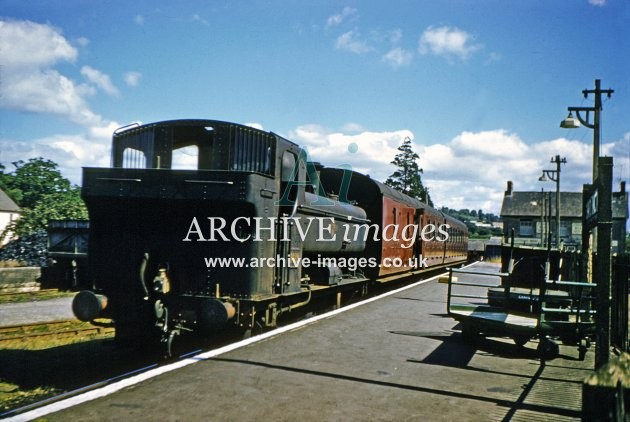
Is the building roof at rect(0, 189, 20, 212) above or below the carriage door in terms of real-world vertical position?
above

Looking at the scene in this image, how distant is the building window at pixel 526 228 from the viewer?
63.0 meters

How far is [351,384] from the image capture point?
5.03 meters

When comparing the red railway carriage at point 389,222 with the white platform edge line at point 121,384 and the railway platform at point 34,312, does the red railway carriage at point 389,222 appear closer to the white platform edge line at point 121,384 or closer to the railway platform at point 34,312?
the white platform edge line at point 121,384

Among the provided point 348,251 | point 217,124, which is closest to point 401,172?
point 348,251

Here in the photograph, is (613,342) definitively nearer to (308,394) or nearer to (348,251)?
(308,394)

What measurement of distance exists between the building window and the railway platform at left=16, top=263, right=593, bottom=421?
6072 centimetres

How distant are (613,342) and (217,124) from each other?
6122 mm

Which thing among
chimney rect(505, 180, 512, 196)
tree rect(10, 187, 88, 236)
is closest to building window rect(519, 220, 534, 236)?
chimney rect(505, 180, 512, 196)

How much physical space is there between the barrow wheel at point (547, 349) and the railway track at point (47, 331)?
313 inches

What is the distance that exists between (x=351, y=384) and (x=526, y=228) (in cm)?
6524

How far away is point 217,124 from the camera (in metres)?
6.95

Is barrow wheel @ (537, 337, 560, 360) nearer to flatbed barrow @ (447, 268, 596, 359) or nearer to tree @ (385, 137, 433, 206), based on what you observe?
flatbed barrow @ (447, 268, 596, 359)

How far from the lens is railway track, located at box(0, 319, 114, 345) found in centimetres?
966

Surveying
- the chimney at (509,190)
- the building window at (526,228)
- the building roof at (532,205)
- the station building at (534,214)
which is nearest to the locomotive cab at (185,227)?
the station building at (534,214)
